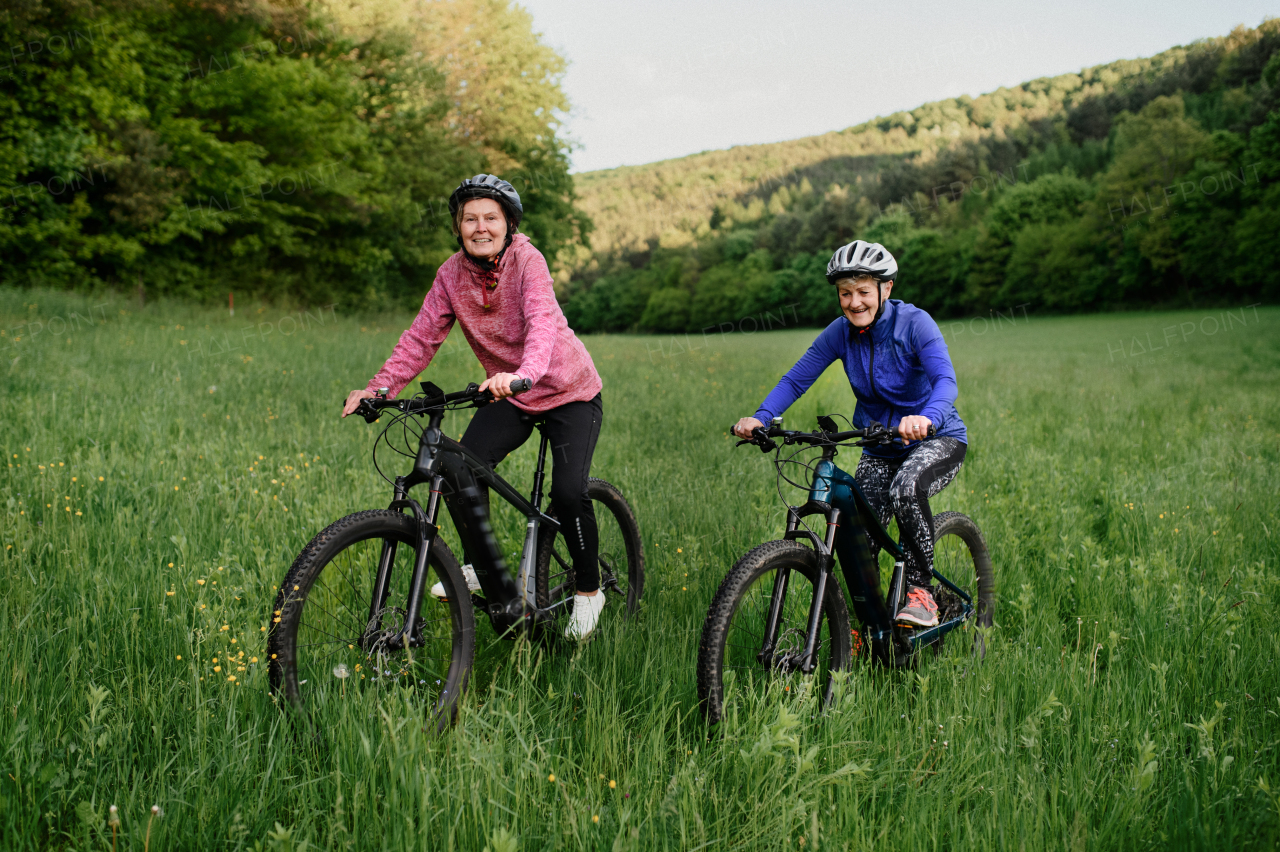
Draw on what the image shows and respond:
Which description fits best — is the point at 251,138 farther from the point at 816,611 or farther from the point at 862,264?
the point at 816,611

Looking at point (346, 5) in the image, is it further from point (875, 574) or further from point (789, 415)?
point (875, 574)

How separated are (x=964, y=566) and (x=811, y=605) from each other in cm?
159

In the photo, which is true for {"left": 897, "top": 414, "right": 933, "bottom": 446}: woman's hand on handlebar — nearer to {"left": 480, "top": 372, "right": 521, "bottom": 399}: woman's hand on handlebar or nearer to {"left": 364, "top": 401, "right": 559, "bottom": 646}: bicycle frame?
{"left": 480, "top": 372, "right": 521, "bottom": 399}: woman's hand on handlebar

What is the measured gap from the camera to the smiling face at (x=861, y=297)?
333 cm

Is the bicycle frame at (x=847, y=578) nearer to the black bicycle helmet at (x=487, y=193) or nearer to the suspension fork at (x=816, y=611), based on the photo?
the suspension fork at (x=816, y=611)

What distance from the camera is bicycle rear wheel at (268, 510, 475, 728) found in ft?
7.80

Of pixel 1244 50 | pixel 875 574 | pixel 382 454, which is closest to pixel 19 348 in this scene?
pixel 382 454

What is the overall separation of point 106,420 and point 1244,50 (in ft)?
280

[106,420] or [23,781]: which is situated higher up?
[106,420]

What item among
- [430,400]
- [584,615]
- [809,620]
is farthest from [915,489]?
[430,400]

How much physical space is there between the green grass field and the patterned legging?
0.46 m

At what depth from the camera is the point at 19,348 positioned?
9.62 m

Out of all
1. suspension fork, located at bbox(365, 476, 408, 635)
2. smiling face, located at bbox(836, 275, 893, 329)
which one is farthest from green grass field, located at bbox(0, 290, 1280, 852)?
smiling face, located at bbox(836, 275, 893, 329)

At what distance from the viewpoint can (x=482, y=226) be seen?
312 centimetres
